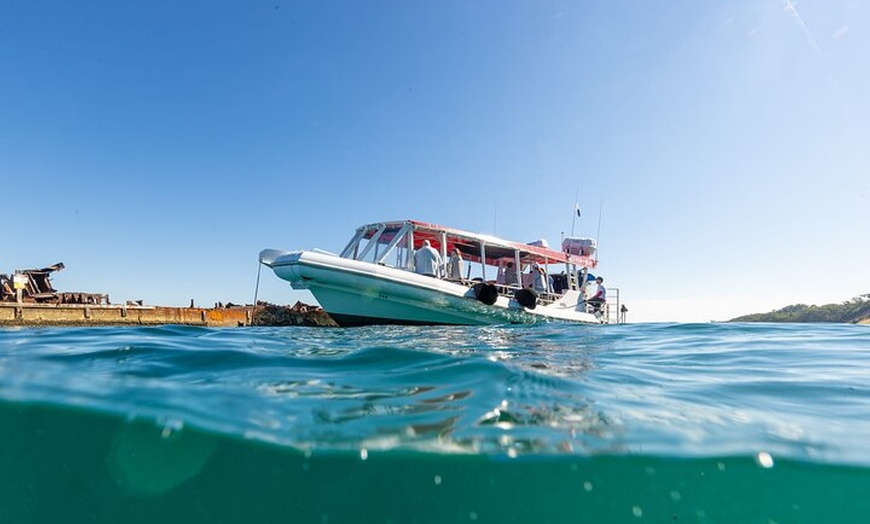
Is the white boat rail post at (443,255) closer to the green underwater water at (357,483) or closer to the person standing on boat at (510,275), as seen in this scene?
the person standing on boat at (510,275)

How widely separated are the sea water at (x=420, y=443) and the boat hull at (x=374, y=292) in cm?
776

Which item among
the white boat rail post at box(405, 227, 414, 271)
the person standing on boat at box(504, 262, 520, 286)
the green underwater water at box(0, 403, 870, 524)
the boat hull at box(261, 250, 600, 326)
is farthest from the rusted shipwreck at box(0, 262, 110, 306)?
the green underwater water at box(0, 403, 870, 524)

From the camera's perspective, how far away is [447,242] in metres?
15.5

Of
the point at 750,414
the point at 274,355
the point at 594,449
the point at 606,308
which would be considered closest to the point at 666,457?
the point at 594,449

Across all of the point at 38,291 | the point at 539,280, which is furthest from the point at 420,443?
the point at 38,291

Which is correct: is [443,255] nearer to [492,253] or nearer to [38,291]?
[492,253]

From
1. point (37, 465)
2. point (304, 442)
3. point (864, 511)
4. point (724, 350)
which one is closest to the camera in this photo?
point (304, 442)

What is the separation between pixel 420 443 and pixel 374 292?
31.6 feet

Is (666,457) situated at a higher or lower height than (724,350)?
lower

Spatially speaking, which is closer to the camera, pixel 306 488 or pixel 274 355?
pixel 306 488

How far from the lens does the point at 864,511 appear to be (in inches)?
125

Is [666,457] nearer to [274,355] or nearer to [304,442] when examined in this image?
[304,442]

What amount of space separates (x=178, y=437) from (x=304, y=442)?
0.90m

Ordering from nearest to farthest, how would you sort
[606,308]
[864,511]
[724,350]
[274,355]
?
[864,511]
[274,355]
[724,350]
[606,308]
